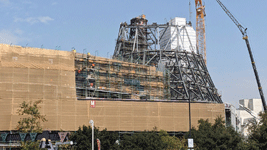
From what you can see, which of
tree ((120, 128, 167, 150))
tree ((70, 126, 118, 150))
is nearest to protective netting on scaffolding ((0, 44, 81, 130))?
tree ((70, 126, 118, 150))

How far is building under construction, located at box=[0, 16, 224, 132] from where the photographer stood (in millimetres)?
60156

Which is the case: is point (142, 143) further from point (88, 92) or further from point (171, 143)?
point (88, 92)

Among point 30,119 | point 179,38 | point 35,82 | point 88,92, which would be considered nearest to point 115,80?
point 88,92

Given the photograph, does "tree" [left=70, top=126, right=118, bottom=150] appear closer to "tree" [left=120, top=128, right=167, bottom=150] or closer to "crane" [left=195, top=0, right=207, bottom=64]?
"tree" [left=120, top=128, right=167, bottom=150]

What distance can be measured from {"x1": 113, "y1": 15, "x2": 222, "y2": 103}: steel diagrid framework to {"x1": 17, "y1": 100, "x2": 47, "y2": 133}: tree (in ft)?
112

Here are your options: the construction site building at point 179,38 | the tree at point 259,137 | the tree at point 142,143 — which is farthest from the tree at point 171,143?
the construction site building at point 179,38

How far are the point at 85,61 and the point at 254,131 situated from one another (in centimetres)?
3525

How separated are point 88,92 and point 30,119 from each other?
16852 mm

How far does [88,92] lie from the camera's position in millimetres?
71125

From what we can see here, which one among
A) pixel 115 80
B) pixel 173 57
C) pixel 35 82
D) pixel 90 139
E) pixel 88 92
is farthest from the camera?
pixel 173 57

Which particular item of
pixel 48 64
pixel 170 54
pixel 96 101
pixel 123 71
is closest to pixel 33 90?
pixel 48 64

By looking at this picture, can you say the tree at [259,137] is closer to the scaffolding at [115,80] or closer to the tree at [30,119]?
the scaffolding at [115,80]

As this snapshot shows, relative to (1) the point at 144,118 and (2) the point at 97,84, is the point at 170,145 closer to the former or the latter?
(1) the point at 144,118

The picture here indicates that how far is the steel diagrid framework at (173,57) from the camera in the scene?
306 ft
